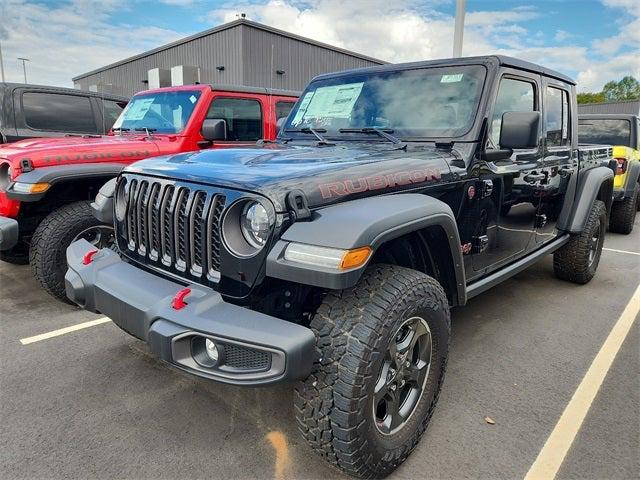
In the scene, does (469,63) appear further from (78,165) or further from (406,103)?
(78,165)

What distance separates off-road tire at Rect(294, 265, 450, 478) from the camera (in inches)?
70.9

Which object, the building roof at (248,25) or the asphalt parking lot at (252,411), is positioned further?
the building roof at (248,25)

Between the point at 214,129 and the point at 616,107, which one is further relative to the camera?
the point at 616,107

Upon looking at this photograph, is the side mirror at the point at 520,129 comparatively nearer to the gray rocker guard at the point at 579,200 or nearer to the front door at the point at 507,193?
the front door at the point at 507,193

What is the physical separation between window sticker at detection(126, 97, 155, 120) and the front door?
394cm

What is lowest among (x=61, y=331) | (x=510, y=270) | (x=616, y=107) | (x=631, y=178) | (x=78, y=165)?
(x=61, y=331)

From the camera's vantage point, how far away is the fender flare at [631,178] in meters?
6.89

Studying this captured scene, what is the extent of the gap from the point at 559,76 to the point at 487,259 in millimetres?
1963

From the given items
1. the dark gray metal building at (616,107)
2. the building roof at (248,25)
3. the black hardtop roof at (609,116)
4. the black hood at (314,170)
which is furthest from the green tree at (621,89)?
the black hood at (314,170)

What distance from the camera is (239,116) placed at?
17.5 feet

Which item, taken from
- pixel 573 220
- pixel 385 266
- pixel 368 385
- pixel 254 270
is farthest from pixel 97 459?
pixel 573 220

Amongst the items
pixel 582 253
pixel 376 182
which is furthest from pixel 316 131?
pixel 582 253

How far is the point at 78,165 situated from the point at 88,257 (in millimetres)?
1885

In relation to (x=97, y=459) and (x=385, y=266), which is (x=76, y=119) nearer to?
(x=97, y=459)
